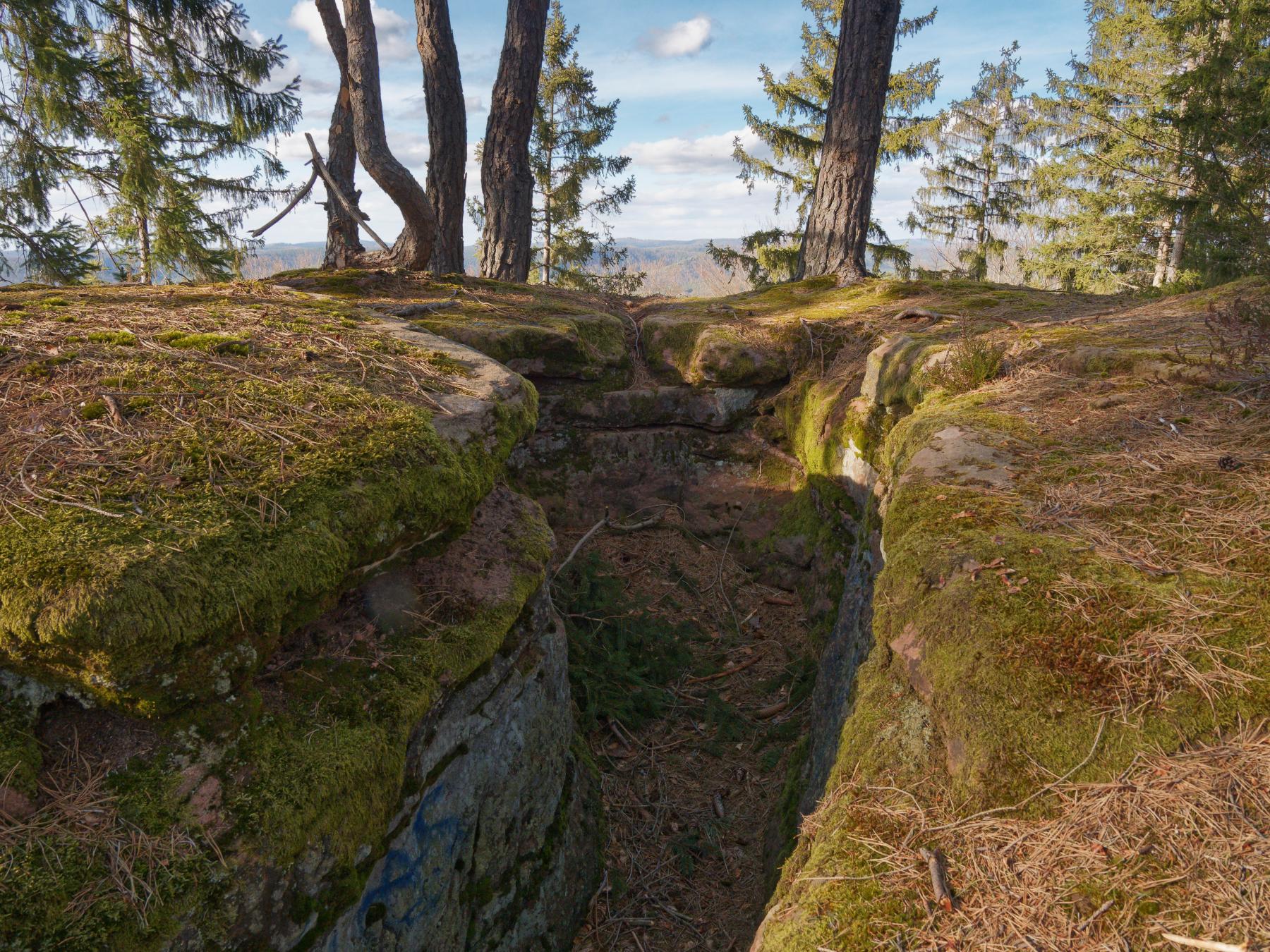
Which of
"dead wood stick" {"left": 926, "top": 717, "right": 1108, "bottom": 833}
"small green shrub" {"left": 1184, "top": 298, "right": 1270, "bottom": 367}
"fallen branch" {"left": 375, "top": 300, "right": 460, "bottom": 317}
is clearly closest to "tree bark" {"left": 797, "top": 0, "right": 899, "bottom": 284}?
"small green shrub" {"left": 1184, "top": 298, "right": 1270, "bottom": 367}

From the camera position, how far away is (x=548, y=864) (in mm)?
3377

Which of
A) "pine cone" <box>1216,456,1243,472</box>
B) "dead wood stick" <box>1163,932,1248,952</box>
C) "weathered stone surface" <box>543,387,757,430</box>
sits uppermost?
"pine cone" <box>1216,456,1243,472</box>

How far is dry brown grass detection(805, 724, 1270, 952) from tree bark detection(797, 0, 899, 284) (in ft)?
24.0

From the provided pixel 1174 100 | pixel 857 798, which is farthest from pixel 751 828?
pixel 1174 100

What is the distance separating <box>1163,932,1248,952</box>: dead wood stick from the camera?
4.38ft

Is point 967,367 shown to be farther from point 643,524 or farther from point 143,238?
point 143,238

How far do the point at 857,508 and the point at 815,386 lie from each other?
1.54 meters

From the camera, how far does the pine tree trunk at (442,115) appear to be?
7270 millimetres

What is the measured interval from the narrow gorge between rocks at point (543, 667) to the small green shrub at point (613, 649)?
0.11 ft

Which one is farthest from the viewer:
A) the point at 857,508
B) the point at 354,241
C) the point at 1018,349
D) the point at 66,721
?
the point at 354,241

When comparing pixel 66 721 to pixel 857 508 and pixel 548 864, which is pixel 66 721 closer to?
pixel 548 864

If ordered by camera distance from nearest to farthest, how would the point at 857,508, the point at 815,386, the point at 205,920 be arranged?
the point at 205,920, the point at 857,508, the point at 815,386

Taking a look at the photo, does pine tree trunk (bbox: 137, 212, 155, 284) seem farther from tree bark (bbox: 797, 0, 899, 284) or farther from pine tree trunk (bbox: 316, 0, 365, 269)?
tree bark (bbox: 797, 0, 899, 284)

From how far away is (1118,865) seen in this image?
5.20ft
